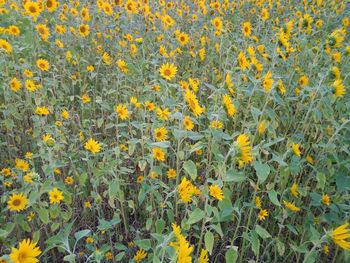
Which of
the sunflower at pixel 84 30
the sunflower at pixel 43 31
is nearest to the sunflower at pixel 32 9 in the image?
the sunflower at pixel 43 31

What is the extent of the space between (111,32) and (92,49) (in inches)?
15.0

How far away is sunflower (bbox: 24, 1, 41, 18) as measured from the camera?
339 cm

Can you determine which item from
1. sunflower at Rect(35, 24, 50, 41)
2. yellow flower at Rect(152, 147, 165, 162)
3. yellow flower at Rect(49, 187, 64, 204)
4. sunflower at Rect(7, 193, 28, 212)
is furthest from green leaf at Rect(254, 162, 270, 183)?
sunflower at Rect(35, 24, 50, 41)

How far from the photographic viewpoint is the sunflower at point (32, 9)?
3.39 m

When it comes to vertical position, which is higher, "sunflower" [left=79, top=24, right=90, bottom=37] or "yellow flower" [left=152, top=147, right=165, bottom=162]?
"sunflower" [left=79, top=24, right=90, bottom=37]

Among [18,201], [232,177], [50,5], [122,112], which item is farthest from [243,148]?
[50,5]

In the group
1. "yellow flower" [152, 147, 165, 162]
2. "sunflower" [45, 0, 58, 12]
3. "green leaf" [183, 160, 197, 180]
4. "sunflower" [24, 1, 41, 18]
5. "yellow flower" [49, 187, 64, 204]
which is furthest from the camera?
"sunflower" [45, 0, 58, 12]

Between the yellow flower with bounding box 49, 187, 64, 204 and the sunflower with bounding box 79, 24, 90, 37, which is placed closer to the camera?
the yellow flower with bounding box 49, 187, 64, 204

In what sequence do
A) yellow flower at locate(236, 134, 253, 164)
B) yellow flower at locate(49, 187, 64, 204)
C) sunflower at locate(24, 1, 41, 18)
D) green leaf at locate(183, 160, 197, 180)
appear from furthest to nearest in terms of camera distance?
1. sunflower at locate(24, 1, 41, 18)
2. yellow flower at locate(49, 187, 64, 204)
3. green leaf at locate(183, 160, 197, 180)
4. yellow flower at locate(236, 134, 253, 164)

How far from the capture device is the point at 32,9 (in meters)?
3.44

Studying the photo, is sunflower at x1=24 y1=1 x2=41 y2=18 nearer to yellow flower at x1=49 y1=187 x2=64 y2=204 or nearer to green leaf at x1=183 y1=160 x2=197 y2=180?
yellow flower at x1=49 y1=187 x2=64 y2=204

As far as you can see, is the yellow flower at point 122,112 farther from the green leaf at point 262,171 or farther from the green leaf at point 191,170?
the green leaf at point 262,171

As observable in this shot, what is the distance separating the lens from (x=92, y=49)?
13.9 ft

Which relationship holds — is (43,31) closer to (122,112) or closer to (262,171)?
(122,112)
